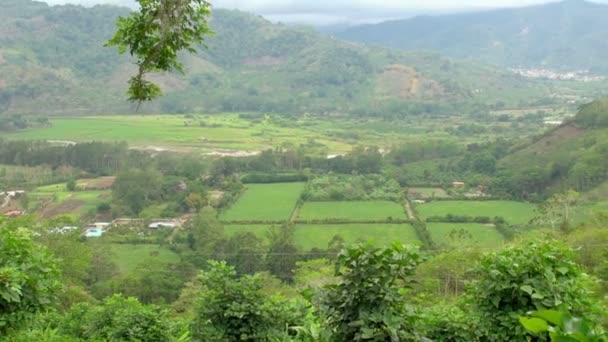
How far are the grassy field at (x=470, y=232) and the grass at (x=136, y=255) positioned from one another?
43.7 ft

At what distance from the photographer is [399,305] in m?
4.29

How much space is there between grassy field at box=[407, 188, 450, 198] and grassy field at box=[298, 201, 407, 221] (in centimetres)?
297

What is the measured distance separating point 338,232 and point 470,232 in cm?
714

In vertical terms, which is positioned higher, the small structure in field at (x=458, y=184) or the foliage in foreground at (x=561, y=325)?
the foliage in foreground at (x=561, y=325)

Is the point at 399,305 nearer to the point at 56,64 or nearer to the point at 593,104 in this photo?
the point at 593,104

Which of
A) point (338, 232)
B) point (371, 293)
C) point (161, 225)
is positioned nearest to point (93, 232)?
point (161, 225)

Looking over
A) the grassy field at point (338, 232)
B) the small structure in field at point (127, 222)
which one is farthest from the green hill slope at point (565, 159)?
the small structure in field at point (127, 222)

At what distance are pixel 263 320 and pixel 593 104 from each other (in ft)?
159

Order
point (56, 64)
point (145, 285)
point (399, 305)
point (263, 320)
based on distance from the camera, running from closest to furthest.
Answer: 1. point (399, 305)
2. point (263, 320)
3. point (145, 285)
4. point (56, 64)

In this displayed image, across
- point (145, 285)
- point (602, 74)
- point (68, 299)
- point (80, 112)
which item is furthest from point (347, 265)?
point (602, 74)

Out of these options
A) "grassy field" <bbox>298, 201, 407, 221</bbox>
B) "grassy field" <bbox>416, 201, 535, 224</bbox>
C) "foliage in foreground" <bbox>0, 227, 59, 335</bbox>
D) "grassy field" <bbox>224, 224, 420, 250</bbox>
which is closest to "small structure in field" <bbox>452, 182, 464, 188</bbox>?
"grassy field" <bbox>416, 201, 535, 224</bbox>

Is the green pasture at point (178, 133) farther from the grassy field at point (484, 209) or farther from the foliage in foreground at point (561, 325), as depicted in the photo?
the foliage in foreground at point (561, 325)

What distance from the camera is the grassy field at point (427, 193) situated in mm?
39969

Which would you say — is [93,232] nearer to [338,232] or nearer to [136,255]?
[136,255]
